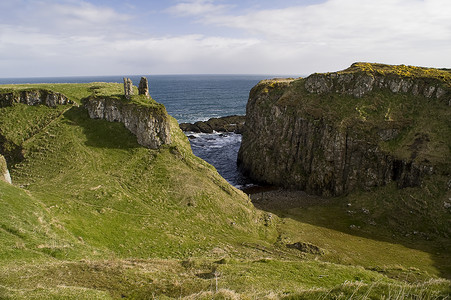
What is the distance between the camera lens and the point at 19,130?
179 feet

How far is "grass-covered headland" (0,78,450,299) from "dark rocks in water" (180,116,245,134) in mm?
57937

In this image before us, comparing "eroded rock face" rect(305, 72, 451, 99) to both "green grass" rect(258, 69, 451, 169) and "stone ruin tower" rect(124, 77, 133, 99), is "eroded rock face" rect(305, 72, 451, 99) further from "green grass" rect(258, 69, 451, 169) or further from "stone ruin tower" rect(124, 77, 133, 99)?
"stone ruin tower" rect(124, 77, 133, 99)

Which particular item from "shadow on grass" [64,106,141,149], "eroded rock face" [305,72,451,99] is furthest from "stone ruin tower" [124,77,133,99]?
"eroded rock face" [305,72,451,99]

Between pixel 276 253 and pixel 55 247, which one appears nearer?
pixel 55 247

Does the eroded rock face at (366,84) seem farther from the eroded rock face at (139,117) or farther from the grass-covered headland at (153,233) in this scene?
the eroded rock face at (139,117)

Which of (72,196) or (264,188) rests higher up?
(72,196)

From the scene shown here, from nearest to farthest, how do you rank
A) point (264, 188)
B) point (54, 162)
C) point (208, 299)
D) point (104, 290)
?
point (208, 299) → point (104, 290) → point (54, 162) → point (264, 188)

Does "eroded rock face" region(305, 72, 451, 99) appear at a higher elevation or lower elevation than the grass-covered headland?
higher

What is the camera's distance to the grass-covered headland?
19.8 meters

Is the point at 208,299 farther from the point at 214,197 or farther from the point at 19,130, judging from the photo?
the point at 19,130

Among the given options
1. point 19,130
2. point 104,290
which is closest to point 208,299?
point 104,290

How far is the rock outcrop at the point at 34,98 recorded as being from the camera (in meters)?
59.1

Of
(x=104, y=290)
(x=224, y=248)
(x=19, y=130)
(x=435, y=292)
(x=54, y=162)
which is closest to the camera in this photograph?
(x=435, y=292)

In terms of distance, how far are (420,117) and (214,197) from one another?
163 feet
